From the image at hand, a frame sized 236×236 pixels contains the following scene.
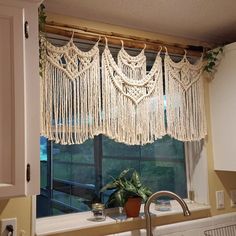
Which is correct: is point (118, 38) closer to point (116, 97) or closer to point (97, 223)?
point (116, 97)

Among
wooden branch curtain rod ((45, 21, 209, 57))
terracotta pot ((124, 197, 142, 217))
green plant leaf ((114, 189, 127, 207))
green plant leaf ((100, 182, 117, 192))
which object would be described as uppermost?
wooden branch curtain rod ((45, 21, 209, 57))

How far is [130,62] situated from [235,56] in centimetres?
71

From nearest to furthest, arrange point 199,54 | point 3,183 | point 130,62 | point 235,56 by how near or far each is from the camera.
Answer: point 3,183, point 130,62, point 235,56, point 199,54

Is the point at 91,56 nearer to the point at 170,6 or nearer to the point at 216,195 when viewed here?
the point at 170,6

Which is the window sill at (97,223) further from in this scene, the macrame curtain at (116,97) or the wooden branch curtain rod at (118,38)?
the wooden branch curtain rod at (118,38)

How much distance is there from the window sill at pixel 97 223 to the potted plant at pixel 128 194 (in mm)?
67

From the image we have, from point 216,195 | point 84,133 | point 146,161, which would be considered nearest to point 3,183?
point 84,133

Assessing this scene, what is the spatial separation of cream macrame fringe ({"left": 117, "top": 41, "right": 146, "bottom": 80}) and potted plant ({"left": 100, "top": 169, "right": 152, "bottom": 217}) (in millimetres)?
648

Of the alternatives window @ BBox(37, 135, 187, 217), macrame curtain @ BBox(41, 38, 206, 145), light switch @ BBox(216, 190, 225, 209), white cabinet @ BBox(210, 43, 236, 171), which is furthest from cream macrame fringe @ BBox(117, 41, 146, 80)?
light switch @ BBox(216, 190, 225, 209)

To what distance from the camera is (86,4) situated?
1.64 m

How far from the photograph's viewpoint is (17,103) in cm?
117

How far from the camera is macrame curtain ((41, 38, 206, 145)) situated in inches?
63.8

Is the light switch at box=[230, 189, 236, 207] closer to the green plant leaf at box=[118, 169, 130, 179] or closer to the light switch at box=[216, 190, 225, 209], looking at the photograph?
the light switch at box=[216, 190, 225, 209]

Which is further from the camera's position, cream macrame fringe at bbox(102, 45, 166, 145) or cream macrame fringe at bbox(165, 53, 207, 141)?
cream macrame fringe at bbox(165, 53, 207, 141)
